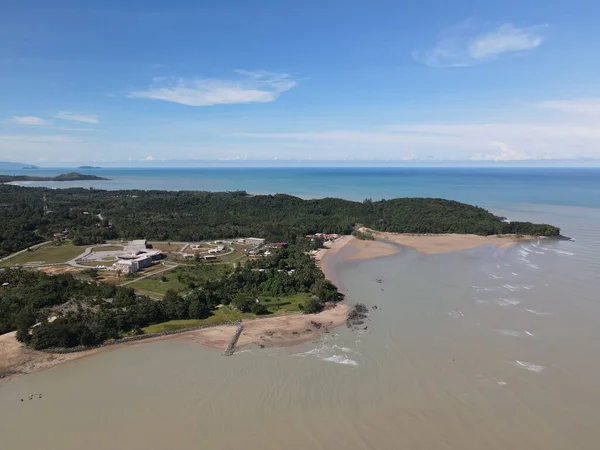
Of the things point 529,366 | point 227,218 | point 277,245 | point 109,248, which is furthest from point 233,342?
point 227,218

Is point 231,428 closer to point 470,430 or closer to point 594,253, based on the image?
point 470,430

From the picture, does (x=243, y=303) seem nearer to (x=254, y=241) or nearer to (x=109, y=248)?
(x=254, y=241)

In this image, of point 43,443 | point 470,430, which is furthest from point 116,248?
point 470,430

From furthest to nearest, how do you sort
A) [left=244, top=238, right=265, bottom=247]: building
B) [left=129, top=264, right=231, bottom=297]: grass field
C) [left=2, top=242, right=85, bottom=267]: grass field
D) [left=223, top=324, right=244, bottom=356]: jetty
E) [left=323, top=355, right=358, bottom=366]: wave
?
[left=244, top=238, right=265, bottom=247]: building
[left=2, top=242, right=85, bottom=267]: grass field
[left=129, top=264, right=231, bottom=297]: grass field
[left=223, top=324, right=244, bottom=356]: jetty
[left=323, top=355, right=358, bottom=366]: wave

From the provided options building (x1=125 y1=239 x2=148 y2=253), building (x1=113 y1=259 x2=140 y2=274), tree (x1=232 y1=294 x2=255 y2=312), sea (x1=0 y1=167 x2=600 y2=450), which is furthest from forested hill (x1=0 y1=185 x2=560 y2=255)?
sea (x1=0 y1=167 x2=600 y2=450)

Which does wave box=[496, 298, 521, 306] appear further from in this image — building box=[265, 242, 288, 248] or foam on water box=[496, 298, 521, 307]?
building box=[265, 242, 288, 248]

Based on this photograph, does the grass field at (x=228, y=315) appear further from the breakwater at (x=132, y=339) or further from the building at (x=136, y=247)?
the building at (x=136, y=247)

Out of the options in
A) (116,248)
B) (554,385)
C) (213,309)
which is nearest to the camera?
(554,385)
